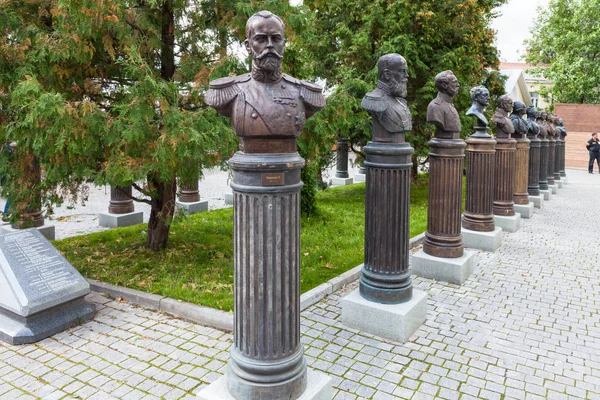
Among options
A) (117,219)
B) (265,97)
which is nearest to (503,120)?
(265,97)

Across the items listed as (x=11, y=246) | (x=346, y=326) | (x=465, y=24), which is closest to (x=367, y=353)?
(x=346, y=326)

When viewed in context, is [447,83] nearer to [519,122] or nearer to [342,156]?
[519,122]

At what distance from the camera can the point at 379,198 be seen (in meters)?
4.88

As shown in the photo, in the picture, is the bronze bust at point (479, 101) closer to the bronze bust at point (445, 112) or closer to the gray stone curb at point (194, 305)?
the bronze bust at point (445, 112)

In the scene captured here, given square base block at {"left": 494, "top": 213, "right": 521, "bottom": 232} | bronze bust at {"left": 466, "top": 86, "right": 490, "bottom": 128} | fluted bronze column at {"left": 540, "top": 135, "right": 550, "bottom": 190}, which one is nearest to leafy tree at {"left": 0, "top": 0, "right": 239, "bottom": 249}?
bronze bust at {"left": 466, "top": 86, "right": 490, "bottom": 128}

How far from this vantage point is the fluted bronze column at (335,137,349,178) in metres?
14.1

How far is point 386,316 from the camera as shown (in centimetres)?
472

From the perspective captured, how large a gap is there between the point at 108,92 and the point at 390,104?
4.19 metres

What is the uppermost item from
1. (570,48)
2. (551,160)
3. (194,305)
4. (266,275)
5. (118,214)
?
(570,48)

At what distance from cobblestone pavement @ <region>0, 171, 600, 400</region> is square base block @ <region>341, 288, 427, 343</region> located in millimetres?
98

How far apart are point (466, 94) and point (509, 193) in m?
4.31

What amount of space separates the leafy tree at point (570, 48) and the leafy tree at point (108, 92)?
115 ft

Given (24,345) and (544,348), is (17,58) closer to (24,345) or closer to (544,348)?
(24,345)

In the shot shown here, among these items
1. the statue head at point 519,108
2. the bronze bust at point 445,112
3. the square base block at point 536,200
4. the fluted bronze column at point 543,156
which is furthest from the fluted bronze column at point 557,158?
the bronze bust at point 445,112
